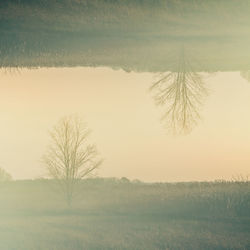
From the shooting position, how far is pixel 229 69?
104ft

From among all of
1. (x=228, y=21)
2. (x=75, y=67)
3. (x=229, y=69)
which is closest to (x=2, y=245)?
(x=75, y=67)

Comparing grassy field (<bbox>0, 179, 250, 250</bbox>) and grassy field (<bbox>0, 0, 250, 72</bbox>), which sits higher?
grassy field (<bbox>0, 0, 250, 72</bbox>)

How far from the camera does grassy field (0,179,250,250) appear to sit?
826 inches

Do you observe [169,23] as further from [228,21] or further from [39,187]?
[39,187]

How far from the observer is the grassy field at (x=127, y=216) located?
68.8ft

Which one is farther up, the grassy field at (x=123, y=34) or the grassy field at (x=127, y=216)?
the grassy field at (x=123, y=34)

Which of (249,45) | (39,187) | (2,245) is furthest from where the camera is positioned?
(249,45)

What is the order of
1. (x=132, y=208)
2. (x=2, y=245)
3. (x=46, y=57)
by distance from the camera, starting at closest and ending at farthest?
(x=2, y=245) < (x=132, y=208) < (x=46, y=57)

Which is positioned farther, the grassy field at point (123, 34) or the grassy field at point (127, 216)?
the grassy field at point (123, 34)

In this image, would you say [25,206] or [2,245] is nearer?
[2,245]

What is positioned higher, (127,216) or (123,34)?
(123,34)

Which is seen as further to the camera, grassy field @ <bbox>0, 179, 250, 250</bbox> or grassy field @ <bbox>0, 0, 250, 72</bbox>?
grassy field @ <bbox>0, 0, 250, 72</bbox>

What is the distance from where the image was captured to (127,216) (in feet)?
75.6

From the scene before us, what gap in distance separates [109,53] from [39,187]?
831cm
